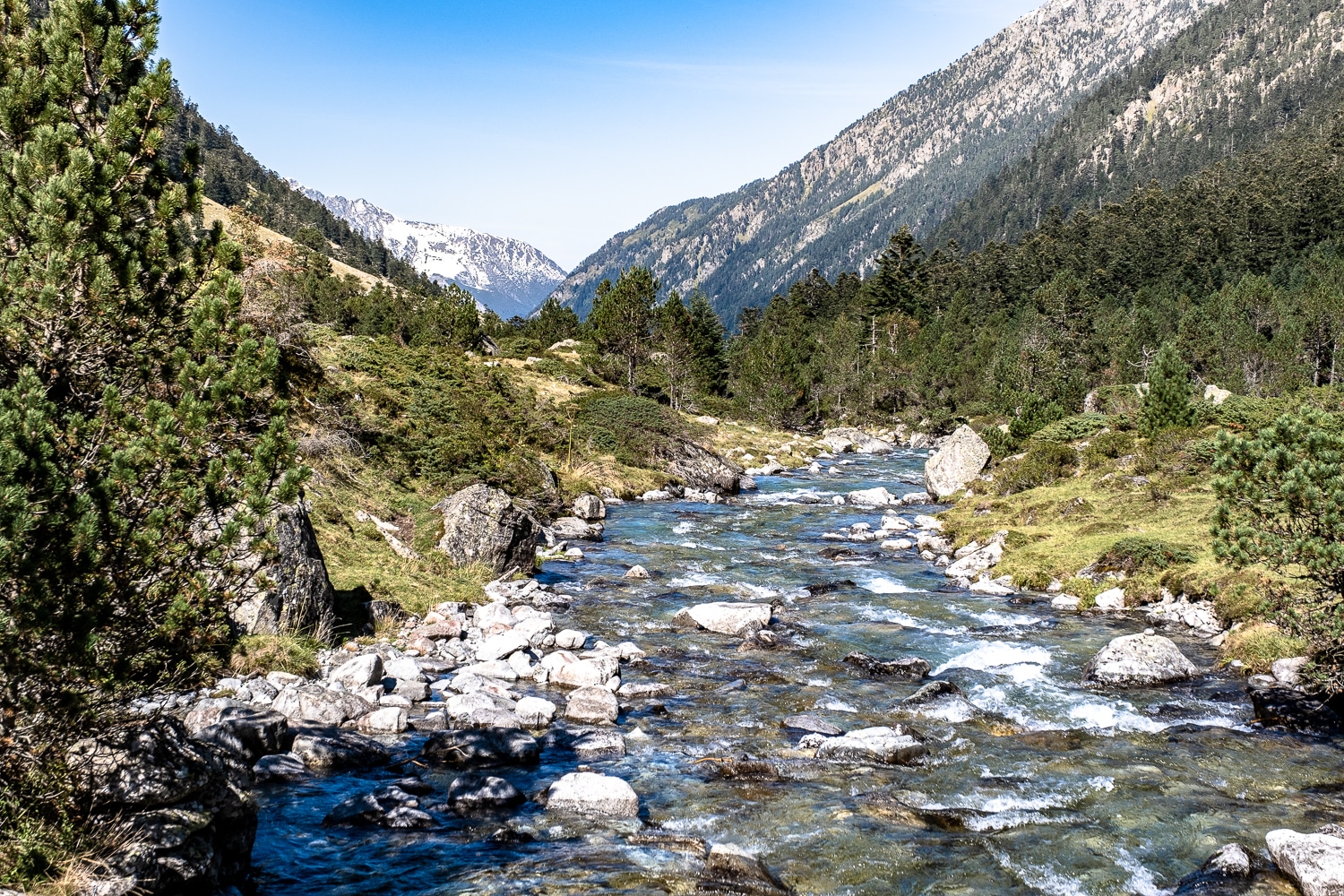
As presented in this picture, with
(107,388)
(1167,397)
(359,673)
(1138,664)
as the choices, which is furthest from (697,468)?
(107,388)

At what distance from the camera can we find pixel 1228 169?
156500mm

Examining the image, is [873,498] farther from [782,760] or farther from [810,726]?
[782,760]

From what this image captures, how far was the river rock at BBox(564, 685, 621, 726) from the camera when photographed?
51.3 feet

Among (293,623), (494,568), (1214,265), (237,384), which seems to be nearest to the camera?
(237,384)

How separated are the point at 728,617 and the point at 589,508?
1787cm

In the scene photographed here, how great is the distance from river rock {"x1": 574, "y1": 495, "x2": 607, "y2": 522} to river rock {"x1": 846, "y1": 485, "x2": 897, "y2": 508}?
1559 centimetres

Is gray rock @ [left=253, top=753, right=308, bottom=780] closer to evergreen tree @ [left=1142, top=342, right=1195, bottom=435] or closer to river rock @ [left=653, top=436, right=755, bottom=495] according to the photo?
river rock @ [left=653, top=436, right=755, bottom=495]

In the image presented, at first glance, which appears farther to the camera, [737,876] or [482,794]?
[482,794]

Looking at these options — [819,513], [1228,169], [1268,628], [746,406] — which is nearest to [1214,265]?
[1228,169]

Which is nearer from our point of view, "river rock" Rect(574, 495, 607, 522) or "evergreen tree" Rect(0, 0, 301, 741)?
"evergreen tree" Rect(0, 0, 301, 741)

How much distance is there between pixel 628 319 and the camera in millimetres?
87750

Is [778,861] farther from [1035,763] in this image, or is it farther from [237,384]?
[237,384]

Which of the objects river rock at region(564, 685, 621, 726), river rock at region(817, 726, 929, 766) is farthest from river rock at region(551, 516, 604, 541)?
river rock at region(817, 726, 929, 766)

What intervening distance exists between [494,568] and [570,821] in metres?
15.4
